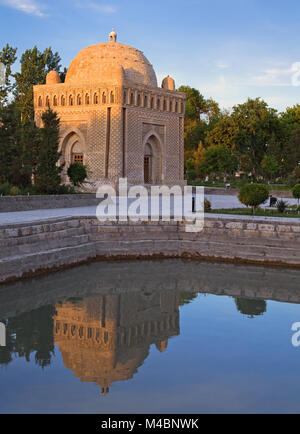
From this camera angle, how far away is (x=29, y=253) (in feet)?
32.3

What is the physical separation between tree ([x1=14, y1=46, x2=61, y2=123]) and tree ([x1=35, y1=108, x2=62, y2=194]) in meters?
17.2

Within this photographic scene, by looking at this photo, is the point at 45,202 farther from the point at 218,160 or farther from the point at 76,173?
the point at 218,160

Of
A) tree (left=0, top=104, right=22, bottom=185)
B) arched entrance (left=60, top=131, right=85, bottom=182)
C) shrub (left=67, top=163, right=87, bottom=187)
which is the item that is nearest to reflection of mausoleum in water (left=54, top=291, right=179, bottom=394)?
tree (left=0, top=104, right=22, bottom=185)

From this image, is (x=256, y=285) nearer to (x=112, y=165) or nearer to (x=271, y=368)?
(x=271, y=368)

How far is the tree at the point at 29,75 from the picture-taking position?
3428 cm

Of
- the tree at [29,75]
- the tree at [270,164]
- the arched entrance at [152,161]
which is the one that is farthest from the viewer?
the tree at [270,164]

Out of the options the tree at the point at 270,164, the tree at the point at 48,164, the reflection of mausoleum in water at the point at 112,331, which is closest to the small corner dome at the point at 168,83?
the tree at the point at 270,164

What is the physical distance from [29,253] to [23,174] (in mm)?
8337

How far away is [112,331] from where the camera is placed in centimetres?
747

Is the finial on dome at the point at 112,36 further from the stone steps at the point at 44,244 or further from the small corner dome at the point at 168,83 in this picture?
the stone steps at the point at 44,244

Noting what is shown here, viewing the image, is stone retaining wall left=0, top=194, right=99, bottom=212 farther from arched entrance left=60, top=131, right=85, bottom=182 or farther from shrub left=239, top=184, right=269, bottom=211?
arched entrance left=60, top=131, right=85, bottom=182

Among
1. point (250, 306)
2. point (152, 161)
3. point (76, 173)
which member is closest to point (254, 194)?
point (250, 306)

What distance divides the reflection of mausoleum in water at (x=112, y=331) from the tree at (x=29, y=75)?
26697 mm
